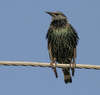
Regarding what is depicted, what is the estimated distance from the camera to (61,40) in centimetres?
1066

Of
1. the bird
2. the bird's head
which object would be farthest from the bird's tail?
the bird's head

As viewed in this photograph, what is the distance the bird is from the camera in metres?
10.7

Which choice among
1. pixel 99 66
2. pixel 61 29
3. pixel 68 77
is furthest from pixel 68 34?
pixel 99 66

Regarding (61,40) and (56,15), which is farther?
(56,15)

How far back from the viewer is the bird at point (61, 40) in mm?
10672

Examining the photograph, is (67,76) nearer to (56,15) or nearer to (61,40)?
(61,40)

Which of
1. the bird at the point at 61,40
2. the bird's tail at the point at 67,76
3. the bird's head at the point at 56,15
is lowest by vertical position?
the bird's tail at the point at 67,76

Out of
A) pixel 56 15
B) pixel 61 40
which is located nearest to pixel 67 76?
pixel 61 40

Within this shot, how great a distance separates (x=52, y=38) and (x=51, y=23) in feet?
1.35

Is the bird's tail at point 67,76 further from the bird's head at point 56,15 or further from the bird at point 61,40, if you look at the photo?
the bird's head at point 56,15

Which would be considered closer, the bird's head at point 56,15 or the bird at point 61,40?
the bird at point 61,40

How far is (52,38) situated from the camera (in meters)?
10.7

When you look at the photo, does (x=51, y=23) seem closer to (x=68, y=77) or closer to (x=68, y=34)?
(x=68, y=34)

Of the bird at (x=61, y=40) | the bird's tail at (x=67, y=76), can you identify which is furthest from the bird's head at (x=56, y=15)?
the bird's tail at (x=67, y=76)
